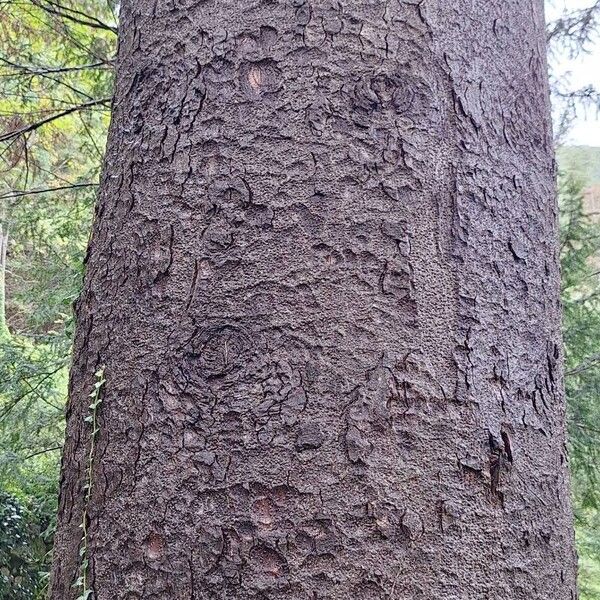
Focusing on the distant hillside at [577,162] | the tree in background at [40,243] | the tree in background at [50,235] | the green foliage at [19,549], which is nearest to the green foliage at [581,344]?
the tree in background at [50,235]

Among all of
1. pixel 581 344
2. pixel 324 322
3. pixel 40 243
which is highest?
pixel 40 243

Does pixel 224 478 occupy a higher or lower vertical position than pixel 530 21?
lower

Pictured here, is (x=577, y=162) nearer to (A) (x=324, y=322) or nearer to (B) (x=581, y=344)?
(B) (x=581, y=344)

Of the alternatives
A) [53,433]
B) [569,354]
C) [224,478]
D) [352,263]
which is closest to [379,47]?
[352,263]

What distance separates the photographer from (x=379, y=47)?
2.58 ft

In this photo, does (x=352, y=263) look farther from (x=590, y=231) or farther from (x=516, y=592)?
(x=590, y=231)

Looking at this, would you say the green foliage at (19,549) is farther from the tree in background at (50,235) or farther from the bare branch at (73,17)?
the bare branch at (73,17)

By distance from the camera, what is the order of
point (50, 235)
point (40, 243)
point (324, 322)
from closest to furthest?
point (324, 322)
point (40, 243)
point (50, 235)

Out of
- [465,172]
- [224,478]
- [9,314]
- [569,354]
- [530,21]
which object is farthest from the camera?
[9,314]

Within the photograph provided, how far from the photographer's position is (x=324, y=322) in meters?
0.69

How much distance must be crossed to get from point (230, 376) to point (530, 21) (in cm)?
73

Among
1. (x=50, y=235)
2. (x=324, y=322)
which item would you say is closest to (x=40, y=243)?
(x=50, y=235)

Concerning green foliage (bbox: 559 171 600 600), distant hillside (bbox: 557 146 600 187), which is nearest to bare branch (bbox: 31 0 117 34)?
green foliage (bbox: 559 171 600 600)

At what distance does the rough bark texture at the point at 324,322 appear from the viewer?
65 centimetres
